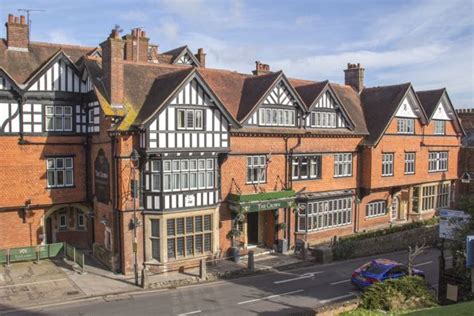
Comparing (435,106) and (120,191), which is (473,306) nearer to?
(120,191)

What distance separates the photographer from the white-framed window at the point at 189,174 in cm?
2052

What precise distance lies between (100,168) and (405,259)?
672 inches

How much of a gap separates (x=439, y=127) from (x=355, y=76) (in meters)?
7.57

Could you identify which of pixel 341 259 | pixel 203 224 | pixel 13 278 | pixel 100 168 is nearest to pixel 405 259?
pixel 341 259

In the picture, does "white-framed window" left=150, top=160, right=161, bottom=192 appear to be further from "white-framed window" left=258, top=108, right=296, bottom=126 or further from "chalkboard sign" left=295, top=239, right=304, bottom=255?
"chalkboard sign" left=295, top=239, right=304, bottom=255

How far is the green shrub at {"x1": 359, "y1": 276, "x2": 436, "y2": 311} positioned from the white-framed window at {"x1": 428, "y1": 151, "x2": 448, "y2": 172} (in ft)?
60.8

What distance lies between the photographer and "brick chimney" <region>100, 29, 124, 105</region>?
66.6ft

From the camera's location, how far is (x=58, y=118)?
75.6 ft

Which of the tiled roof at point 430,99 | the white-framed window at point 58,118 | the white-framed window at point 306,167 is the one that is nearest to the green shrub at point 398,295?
the white-framed window at point 306,167

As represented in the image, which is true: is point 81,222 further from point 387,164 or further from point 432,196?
point 432,196

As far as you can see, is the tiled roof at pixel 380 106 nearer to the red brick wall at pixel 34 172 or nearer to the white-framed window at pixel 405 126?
the white-framed window at pixel 405 126

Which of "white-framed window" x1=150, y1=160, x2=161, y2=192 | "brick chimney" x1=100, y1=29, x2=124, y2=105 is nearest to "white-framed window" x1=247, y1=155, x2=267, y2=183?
"white-framed window" x1=150, y1=160, x2=161, y2=192

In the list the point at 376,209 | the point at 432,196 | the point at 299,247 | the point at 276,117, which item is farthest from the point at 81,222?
the point at 432,196

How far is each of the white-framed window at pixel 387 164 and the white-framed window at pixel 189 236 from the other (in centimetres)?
1357
